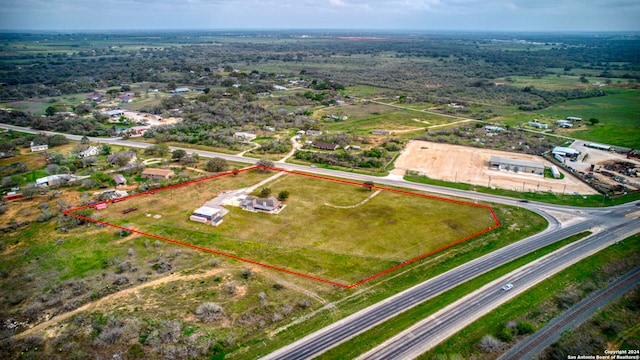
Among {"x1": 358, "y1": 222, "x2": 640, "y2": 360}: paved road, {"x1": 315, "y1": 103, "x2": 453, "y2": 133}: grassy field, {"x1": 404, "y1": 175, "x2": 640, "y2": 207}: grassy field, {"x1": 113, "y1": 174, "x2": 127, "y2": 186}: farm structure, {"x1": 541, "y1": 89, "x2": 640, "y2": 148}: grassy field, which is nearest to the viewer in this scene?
{"x1": 358, "y1": 222, "x2": 640, "y2": 360}: paved road

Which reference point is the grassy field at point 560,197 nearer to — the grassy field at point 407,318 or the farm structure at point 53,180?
the grassy field at point 407,318

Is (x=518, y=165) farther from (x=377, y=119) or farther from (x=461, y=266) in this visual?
(x=377, y=119)

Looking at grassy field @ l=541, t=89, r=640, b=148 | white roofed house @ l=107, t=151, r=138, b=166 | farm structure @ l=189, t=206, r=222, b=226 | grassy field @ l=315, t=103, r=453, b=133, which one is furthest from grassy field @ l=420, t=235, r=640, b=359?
white roofed house @ l=107, t=151, r=138, b=166

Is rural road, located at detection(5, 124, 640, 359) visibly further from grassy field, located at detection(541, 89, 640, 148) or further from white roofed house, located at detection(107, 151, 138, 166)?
grassy field, located at detection(541, 89, 640, 148)

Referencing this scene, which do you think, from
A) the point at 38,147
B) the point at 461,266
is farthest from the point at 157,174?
the point at 461,266

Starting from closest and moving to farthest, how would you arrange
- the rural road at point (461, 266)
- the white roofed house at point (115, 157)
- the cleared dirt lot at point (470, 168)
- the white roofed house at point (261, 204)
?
the rural road at point (461, 266) < the white roofed house at point (261, 204) < the cleared dirt lot at point (470, 168) < the white roofed house at point (115, 157)

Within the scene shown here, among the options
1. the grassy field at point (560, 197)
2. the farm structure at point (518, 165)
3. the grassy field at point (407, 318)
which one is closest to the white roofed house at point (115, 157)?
the grassy field at point (407, 318)

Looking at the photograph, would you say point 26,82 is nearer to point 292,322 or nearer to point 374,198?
point 374,198
